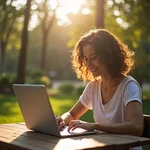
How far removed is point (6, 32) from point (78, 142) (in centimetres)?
2878

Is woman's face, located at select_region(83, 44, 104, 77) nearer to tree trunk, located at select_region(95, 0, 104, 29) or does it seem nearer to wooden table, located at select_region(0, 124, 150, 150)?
wooden table, located at select_region(0, 124, 150, 150)

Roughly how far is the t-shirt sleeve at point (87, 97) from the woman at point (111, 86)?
0.13 meters

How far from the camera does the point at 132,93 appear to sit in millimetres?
3180

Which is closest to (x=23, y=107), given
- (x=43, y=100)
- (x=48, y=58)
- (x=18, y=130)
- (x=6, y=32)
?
(x=18, y=130)

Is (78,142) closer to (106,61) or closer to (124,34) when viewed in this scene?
(106,61)

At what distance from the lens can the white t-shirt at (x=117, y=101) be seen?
3.19m

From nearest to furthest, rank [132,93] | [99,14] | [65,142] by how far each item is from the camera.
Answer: [65,142] < [132,93] < [99,14]

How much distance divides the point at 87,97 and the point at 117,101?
0.43 metres

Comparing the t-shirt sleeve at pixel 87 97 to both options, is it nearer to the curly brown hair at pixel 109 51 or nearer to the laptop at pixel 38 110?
the curly brown hair at pixel 109 51

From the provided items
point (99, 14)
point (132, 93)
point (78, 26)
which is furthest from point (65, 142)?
point (78, 26)

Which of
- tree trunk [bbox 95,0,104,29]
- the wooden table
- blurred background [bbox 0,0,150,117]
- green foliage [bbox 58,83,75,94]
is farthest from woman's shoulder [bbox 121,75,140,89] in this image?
green foliage [bbox 58,83,75,94]

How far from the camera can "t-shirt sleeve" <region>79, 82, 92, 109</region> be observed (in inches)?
143

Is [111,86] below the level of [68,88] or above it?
above

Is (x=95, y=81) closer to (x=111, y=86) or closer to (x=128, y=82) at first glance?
(x=111, y=86)
